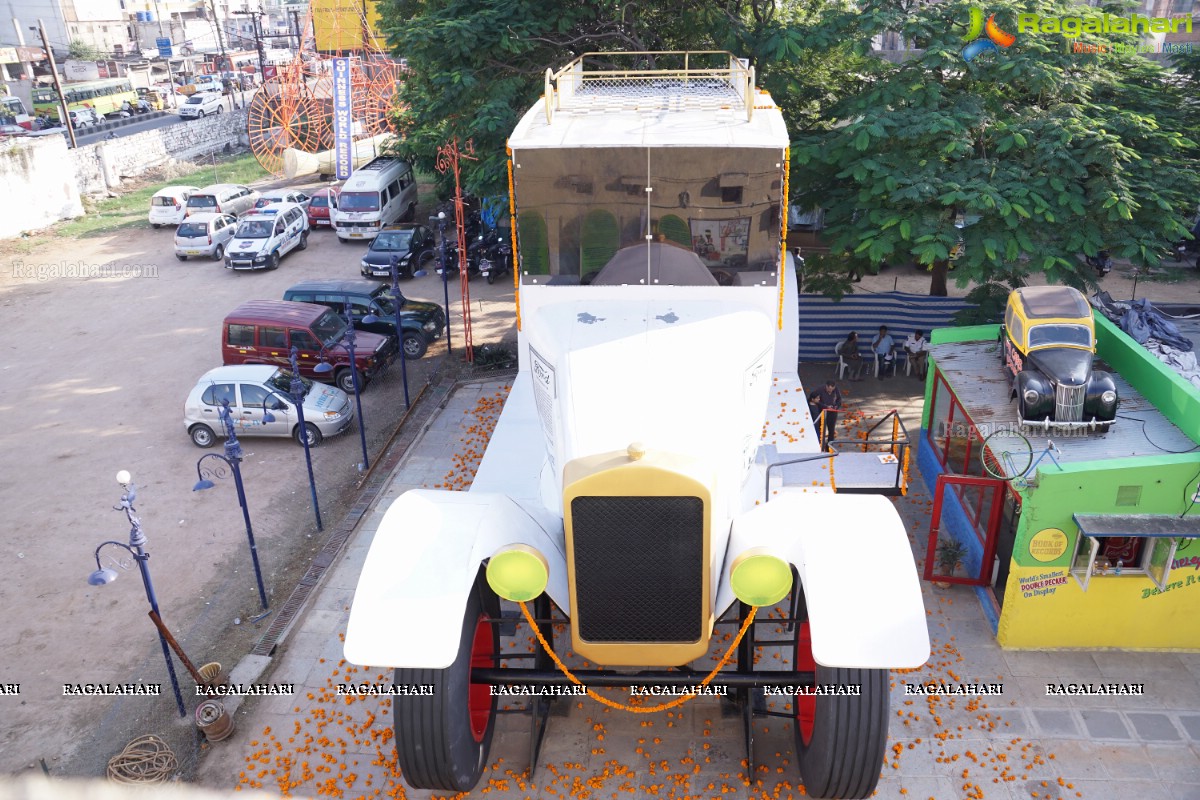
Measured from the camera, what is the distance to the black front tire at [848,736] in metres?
6.80

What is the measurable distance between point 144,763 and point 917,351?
13.3 meters

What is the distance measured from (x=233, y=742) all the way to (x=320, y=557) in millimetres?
3206

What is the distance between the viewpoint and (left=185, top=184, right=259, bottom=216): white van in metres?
29.2

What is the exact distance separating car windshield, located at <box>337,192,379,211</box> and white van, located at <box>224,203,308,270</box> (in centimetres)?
136

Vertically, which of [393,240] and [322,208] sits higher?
[393,240]

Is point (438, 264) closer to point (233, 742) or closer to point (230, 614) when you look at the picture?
point (230, 614)

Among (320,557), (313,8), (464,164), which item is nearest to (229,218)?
(464,164)

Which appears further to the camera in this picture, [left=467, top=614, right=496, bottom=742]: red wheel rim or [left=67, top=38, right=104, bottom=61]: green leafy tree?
[left=67, top=38, right=104, bottom=61]: green leafy tree

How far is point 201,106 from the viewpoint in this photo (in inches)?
1956

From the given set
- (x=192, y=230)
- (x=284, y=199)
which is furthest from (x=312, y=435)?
(x=284, y=199)

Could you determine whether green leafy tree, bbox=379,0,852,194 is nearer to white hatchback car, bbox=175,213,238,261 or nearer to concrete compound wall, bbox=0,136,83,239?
white hatchback car, bbox=175,213,238,261

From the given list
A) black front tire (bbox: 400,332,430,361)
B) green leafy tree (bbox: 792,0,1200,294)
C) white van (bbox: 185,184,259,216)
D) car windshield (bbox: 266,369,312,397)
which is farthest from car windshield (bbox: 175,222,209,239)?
green leafy tree (bbox: 792,0,1200,294)

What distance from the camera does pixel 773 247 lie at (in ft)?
29.0

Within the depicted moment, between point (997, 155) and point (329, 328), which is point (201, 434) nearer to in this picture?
point (329, 328)
